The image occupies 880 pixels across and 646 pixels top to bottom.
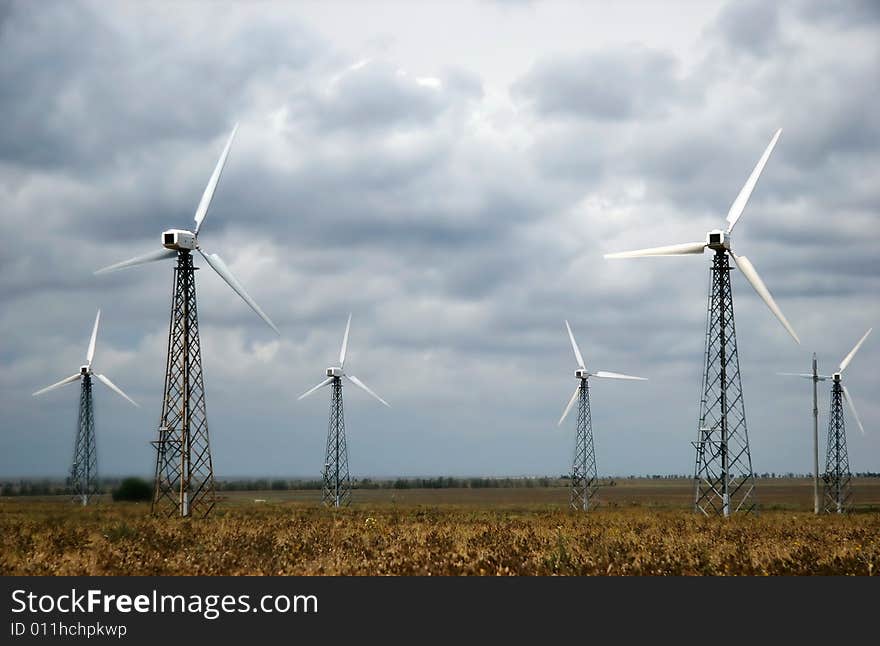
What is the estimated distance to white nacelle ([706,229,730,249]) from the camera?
57844 millimetres

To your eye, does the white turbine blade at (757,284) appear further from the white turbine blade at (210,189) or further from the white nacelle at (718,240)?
the white turbine blade at (210,189)

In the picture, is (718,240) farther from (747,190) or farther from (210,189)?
(210,189)

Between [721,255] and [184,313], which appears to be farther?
[721,255]

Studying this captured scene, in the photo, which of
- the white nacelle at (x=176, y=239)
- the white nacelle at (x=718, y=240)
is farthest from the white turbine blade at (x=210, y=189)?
the white nacelle at (x=718, y=240)

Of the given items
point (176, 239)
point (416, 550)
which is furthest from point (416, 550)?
point (176, 239)

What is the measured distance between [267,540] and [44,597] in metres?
11.2

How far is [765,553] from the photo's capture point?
27766 millimetres

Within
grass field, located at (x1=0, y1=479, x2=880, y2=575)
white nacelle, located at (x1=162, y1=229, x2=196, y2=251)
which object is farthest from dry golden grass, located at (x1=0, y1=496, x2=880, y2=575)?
white nacelle, located at (x1=162, y1=229, x2=196, y2=251)

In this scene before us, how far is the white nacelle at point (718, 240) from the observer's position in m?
57.8

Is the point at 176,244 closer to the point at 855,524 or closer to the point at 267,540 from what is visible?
the point at 267,540

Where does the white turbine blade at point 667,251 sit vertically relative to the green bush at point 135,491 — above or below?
above

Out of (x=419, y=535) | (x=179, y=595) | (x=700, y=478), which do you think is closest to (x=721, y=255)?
(x=700, y=478)

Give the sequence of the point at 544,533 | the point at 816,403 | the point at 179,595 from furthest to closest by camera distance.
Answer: the point at 816,403 < the point at 544,533 < the point at 179,595

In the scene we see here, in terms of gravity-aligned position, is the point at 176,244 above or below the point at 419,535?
above
